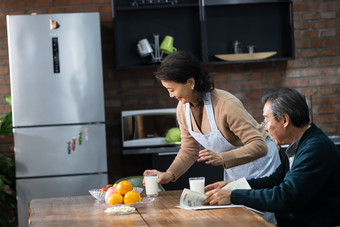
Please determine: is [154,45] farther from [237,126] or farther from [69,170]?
[237,126]

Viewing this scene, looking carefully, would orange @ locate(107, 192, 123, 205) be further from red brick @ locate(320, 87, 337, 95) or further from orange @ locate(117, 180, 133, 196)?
red brick @ locate(320, 87, 337, 95)

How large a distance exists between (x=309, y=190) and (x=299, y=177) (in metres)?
0.06

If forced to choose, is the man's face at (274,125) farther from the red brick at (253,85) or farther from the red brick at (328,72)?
the red brick at (328,72)

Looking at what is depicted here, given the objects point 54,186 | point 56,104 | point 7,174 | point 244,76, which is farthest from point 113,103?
point 244,76

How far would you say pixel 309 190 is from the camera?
204cm

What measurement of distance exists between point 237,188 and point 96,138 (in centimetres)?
219

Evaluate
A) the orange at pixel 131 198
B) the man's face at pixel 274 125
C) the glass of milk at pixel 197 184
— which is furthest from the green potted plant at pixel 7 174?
the man's face at pixel 274 125

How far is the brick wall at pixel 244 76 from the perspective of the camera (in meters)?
4.83

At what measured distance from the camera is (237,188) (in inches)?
93.5

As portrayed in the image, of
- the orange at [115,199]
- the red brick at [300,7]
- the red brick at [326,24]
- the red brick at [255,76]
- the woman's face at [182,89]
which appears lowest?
the orange at [115,199]

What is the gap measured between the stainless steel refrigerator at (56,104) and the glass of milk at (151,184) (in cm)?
178

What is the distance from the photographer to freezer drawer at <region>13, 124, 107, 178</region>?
435 centimetres

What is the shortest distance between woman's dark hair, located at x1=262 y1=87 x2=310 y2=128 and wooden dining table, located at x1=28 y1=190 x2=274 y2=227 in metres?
0.40

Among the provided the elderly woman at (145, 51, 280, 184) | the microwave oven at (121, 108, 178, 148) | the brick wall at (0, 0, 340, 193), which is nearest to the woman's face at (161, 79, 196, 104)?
the elderly woman at (145, 51, 280, 184)
